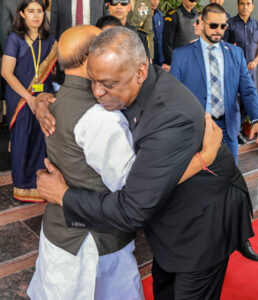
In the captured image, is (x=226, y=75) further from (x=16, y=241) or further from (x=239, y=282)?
(x=16, y=241)

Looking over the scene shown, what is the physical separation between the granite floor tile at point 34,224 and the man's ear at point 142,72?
6.89 ft

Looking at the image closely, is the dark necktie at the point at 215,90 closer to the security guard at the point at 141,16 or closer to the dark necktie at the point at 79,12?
the dark necktie at the point at 79,12

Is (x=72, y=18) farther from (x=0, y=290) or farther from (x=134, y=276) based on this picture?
(x=134, y=276)

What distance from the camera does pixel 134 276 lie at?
1.79 meters

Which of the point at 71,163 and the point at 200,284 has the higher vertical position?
the point at 71,163

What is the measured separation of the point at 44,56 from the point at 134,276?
2.19 meters

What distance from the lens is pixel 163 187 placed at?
134 centimetres

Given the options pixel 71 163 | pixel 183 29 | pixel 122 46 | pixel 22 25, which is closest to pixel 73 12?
pixel 22 25

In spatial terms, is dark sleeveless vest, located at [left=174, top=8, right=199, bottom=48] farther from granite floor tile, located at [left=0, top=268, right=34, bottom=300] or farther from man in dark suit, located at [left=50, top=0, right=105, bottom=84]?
granite floor tile, located at [left=0, top=268, right=34, bottom=300]

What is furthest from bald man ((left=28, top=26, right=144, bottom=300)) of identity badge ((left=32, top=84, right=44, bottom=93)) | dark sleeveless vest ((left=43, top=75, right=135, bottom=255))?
identity badge ((left=32, top=84, right=44, bottom=93))

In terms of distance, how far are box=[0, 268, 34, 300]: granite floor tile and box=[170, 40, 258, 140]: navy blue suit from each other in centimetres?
191

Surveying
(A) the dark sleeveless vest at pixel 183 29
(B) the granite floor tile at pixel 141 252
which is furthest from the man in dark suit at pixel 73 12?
(B) the granite floor tile at pixel 141 252

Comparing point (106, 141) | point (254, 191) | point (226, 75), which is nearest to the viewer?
point (106, 141)

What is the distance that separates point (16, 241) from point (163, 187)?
2.02 m
